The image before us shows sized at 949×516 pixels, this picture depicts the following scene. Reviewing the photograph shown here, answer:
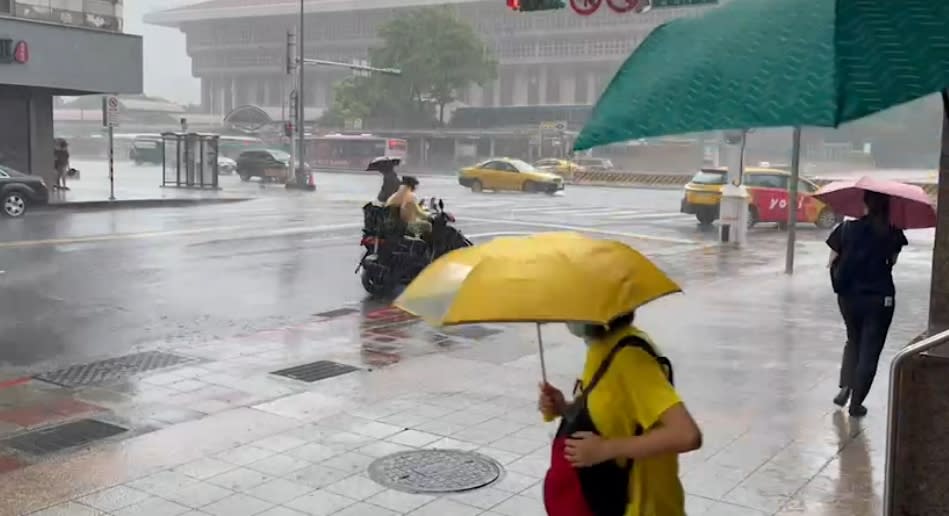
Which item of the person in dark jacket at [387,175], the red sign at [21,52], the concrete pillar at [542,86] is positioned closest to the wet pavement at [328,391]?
the person in dark jacket at [387,175]

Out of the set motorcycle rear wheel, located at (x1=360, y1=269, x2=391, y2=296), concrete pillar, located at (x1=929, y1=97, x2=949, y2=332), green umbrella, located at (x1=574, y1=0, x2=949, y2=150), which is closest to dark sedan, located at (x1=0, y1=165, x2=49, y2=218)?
motorcycle rear wheel, located at (x1=360, y1=269, x2=391, y2=296)

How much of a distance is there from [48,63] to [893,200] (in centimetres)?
2528

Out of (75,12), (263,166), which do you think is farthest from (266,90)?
(75,12)

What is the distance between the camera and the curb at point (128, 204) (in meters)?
26.3

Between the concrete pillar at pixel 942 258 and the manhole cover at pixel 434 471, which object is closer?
the concrete pillar at pixel 942 258

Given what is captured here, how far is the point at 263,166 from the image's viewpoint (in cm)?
4816

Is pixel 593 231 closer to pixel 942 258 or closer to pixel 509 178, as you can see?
pixel 509 178

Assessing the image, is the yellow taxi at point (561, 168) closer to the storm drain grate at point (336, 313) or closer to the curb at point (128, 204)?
the curb at point (128, 204)

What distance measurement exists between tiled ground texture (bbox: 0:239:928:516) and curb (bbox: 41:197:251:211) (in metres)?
18.3

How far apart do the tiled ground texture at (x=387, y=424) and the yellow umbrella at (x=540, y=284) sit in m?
2.60

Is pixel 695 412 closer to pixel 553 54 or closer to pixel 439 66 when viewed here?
pixel 439 66

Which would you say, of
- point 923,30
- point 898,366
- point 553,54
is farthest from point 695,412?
point 553,54

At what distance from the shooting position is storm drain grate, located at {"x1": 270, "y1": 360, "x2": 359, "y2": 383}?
8000 millimetres

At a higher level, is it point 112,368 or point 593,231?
point 593,231
